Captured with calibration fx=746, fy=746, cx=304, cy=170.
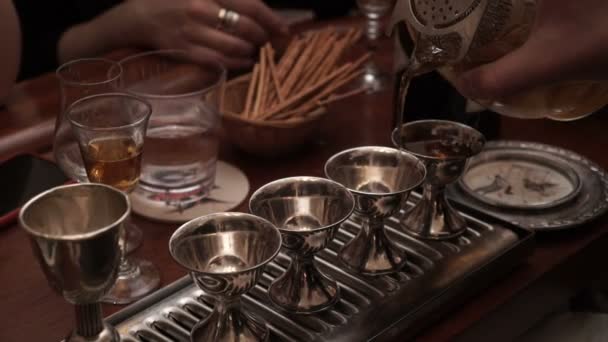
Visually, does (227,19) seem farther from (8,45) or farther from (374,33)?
(8,45)

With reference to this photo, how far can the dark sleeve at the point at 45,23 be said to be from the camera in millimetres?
1488

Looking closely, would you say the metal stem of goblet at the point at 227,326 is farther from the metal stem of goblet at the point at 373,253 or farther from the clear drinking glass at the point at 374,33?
the clear drinking glass at the point at 374,33

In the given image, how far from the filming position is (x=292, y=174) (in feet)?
2.89

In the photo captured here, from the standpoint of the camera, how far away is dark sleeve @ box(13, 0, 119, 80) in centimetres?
149

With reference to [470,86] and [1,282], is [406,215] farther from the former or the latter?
[1,282]

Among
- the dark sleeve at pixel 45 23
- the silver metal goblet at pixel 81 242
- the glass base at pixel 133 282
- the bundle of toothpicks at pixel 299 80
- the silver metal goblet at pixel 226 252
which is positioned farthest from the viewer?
the dark sleeve at pixel 45 23

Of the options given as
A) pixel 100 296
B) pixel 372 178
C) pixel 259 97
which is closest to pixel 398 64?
pixel 259 97

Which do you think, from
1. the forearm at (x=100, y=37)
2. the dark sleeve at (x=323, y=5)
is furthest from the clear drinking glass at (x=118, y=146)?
the dark sleeve at (x=323, y=5)

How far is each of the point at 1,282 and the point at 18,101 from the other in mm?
418

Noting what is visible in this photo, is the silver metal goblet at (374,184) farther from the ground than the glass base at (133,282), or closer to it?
farther from the ground

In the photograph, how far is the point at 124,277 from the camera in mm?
698

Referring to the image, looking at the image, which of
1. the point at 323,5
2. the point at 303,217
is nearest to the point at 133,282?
the point at 303,217

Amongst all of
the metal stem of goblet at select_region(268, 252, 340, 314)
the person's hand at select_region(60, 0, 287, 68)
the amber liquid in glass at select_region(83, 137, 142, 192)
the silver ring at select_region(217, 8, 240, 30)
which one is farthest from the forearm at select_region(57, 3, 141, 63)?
the metal stem of goblet at select_region(268, 252, 340, 314)

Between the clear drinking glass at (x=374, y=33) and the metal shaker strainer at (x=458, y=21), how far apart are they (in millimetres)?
472
